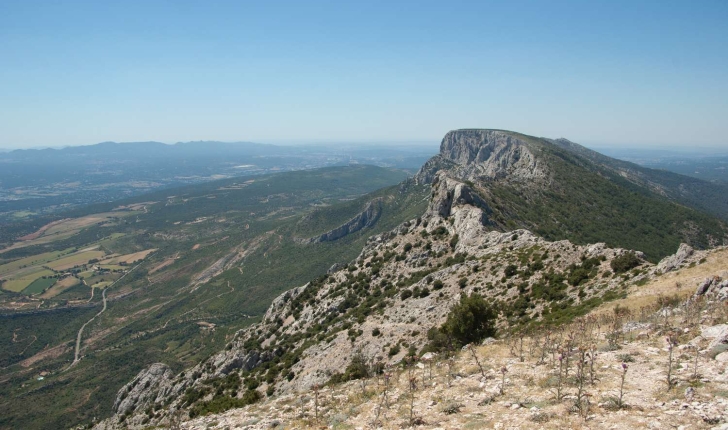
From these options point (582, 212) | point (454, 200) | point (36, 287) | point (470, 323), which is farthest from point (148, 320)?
point (582, 212)

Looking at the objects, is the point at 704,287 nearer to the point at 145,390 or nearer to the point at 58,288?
the point at 145,390

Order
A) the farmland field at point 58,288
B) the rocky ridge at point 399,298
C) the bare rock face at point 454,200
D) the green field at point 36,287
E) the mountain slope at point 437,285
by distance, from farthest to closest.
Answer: the green field at point 36,287 → the farmland field at point 58,288 → the bare rock face at point 454,200 → the rocky ridge at point 399,298 → the mountain slope at point 437,285

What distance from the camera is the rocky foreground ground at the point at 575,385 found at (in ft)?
34.7

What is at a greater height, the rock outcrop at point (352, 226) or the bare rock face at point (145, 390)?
the rock outcrop at point (352, 226)

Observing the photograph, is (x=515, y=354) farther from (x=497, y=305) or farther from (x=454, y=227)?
(x=454, y=227)

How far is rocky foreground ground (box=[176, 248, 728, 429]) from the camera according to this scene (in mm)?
10562

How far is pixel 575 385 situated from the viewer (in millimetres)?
13000

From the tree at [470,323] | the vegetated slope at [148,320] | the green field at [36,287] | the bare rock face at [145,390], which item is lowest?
the green field at [36,287]

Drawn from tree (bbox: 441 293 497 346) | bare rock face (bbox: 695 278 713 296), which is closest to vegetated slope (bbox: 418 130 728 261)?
tree (bbox: 441 293 497 346)

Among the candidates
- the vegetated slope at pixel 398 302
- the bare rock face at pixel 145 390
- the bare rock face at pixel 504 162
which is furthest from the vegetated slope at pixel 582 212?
the bare rock face at pixel 145 390

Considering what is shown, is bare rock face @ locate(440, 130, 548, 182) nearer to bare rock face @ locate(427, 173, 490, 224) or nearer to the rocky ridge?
bare rock face @ locate(427, 173, 490, 224)

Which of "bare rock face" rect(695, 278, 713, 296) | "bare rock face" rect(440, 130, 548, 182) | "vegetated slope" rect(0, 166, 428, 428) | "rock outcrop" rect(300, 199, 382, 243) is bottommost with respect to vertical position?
"vegetated slope" rect(0, 166, 428, 428)

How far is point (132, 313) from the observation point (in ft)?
493

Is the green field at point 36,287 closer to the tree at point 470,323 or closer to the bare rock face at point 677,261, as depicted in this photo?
the tree at point 470,323
